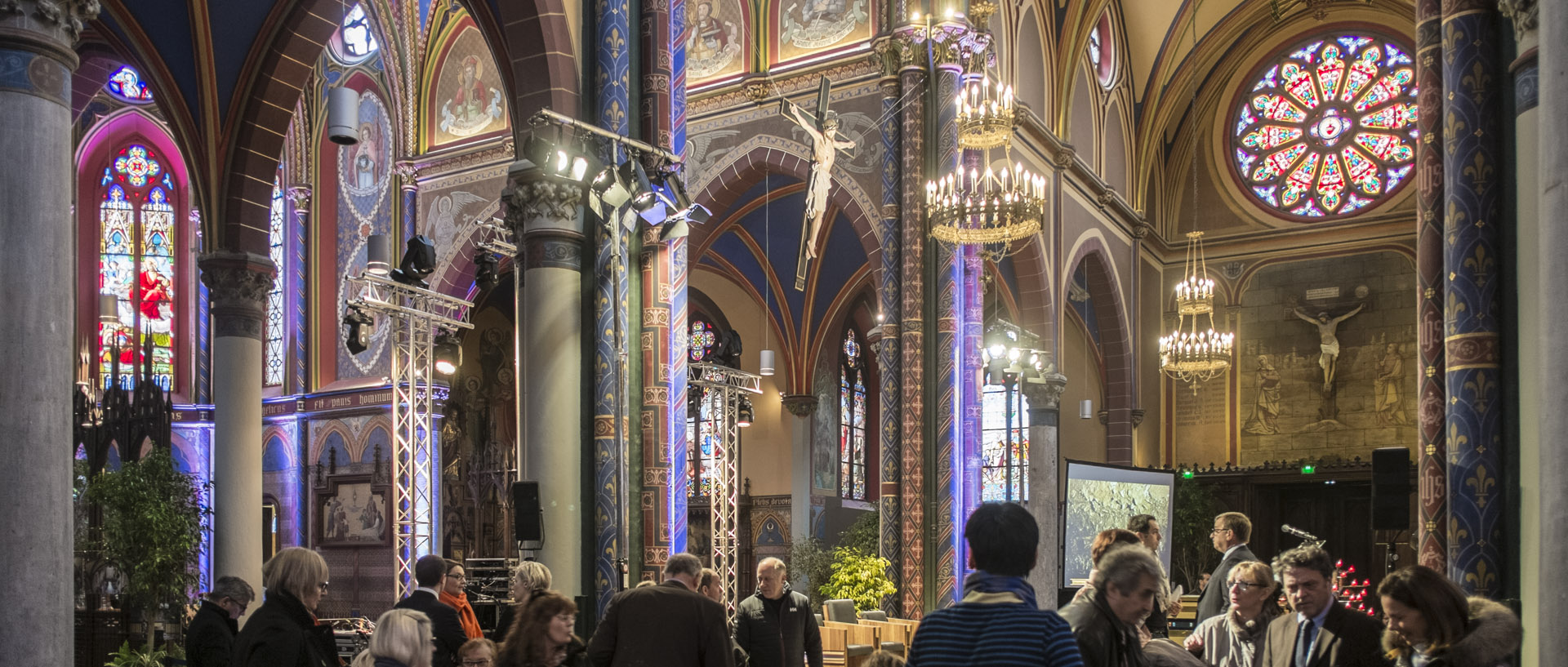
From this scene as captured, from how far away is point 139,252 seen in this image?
2344 centimetres

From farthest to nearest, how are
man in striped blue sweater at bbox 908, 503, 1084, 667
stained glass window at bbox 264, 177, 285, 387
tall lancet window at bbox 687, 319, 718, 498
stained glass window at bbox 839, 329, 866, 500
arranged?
stained glass window at bbox 839, 329, 866, 500
tall lancet window at bbox 687, 319, 718, 498
stained glass window at bbox 264, 177, 285, 387
man in striped blue sweater at bbox 908, 503, 1084, 667

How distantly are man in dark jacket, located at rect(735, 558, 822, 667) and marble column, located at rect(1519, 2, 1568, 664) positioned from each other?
3585mm

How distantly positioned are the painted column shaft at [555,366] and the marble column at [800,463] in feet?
51.4

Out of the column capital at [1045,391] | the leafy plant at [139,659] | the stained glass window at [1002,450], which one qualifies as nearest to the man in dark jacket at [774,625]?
the leafy plant at [139,659]

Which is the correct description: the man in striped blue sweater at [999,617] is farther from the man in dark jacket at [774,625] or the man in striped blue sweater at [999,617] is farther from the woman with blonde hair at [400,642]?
the man in dark jacket at [774,625]

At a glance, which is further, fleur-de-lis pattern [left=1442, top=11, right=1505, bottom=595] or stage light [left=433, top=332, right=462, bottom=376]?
stage light [left=433, top=332, right=462, bottom=376]

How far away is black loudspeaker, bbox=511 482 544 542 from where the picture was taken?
9148 mm

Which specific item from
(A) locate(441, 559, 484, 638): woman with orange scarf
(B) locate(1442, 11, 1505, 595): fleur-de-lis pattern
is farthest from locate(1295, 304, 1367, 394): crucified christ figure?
(A) locate(441, 559, 484, 638): woman with orange scarf

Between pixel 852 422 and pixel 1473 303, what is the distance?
20.6m

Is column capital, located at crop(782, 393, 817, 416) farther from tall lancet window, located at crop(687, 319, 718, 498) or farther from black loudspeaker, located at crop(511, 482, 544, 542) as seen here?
black loudspeaker, located at crop(511, 482, 544, 542)

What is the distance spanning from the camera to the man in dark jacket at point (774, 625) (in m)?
7.24

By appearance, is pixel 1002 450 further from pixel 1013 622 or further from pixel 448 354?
pixel 1013 622

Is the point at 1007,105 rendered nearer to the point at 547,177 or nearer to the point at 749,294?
the point at 547,177

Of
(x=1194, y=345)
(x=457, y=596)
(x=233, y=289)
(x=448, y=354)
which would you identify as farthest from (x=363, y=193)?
(x=457, y=596)
